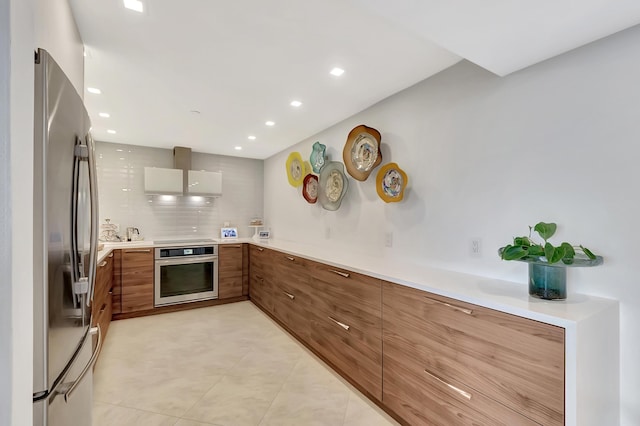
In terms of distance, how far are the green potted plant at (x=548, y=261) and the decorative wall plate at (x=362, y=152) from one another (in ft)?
4.69

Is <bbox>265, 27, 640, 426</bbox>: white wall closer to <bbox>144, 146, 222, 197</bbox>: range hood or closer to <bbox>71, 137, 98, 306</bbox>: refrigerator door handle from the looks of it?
<bbox>71, 137, 98, 306</bbox>: refrigerator door handle

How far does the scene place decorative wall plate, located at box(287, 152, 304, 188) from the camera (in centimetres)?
384

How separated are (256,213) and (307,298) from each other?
9.19 feet

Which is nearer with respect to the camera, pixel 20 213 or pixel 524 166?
pixel 20 213

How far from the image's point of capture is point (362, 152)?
2.77m

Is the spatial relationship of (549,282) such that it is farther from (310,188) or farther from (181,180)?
(181,180)

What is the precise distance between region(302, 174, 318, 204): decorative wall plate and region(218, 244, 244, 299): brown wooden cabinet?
145 centimetres

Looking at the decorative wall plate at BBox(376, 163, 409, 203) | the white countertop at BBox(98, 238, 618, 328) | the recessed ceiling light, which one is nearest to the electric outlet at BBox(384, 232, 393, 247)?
the white countertop at BBox(98, 238, 618, 328)

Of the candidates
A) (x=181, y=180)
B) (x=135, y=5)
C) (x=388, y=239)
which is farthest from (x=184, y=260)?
(x=135, y=5)

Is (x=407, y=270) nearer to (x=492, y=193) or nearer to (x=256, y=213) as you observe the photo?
(x=492, y=193)

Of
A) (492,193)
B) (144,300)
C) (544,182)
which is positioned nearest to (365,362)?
(492,193)

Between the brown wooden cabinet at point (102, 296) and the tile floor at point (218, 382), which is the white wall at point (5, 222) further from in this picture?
the brown wooden cabinet at point (102, 296)

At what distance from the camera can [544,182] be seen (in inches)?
64.4

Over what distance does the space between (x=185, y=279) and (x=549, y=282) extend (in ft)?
13.1
